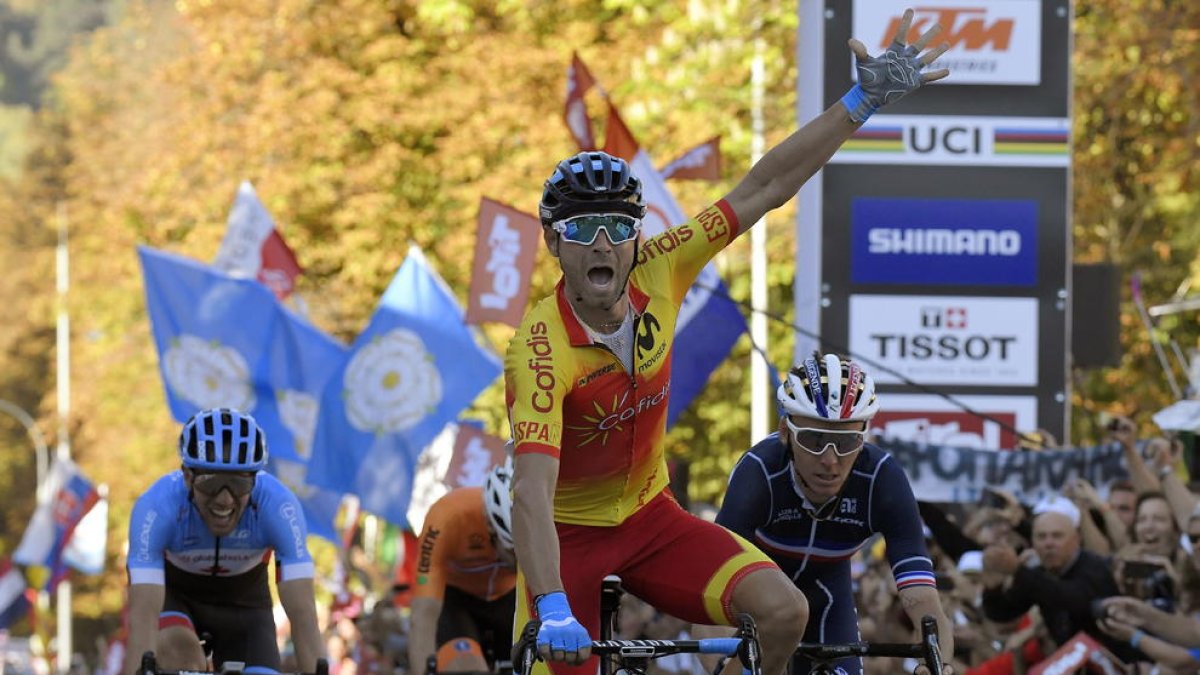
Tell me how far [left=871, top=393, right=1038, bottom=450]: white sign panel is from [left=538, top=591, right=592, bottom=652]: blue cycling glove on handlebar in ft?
31.2

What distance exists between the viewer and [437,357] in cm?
2228

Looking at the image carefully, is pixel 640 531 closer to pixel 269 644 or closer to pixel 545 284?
pixel 269 644

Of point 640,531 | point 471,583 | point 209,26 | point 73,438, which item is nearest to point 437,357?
point 471,583

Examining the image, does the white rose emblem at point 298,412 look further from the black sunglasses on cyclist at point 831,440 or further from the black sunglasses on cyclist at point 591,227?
the black sunglasses on cyclist at point 591,227

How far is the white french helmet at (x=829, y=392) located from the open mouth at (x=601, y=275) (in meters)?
1.05

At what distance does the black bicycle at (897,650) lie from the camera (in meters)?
7.89

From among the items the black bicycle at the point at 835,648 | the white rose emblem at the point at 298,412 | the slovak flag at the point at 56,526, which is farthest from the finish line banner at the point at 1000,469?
the slovak flag at the point at 56,526

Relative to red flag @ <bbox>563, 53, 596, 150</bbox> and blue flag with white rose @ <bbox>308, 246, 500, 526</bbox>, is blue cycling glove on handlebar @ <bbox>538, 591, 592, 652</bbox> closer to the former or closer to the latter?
red flag @ <bbox>563, 53, 596, 150</bbox>

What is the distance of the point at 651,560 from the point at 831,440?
2.67 ft

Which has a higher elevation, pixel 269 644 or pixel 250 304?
pixel 250 304

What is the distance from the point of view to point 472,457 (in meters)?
20.4

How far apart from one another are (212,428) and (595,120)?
884 inches

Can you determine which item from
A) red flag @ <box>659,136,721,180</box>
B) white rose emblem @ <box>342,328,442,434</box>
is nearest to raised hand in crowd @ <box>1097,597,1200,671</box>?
red flag @ <box>659,136,721,180</box>

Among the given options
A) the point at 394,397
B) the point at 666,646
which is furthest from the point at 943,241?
the point at 666,646
